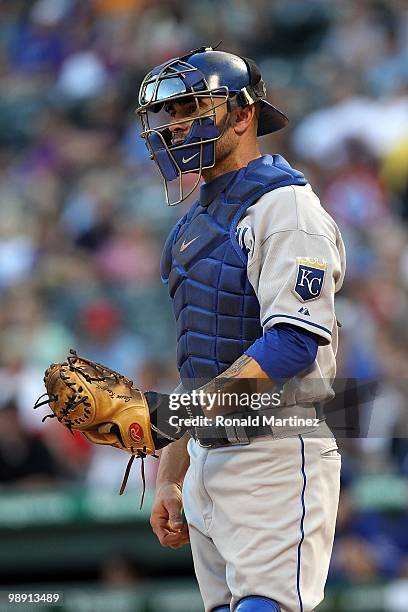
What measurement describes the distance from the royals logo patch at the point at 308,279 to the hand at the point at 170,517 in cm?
80

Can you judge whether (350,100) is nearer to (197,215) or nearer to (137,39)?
(137,39)

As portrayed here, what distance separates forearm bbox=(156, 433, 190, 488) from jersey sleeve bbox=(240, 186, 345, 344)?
25.2 inches

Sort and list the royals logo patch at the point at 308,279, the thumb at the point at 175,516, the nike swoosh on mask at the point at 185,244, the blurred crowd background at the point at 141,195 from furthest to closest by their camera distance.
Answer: the blurred crowd background at the point at 141,195 < the thumb at the point at 175,516 < the nike swoosh on mask at the point at 185,244 < the royals logo patch at the point at 308,279

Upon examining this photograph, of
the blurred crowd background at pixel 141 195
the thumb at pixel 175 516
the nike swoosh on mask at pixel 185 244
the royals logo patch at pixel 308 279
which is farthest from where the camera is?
the blurred crowd background at pixel 141 195

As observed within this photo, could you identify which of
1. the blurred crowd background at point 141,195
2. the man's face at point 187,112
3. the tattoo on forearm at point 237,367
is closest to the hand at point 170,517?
the tattoo on forearm at point 237,367

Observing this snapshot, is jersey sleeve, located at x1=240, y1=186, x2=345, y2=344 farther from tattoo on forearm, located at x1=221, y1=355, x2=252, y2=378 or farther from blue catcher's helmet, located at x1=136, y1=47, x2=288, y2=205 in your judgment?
blue catcher's helmet, located at x1=136, y1=47, x2=288, y2=205

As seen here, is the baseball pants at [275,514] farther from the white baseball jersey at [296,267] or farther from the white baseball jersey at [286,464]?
the white baseball jersey at [296,267]

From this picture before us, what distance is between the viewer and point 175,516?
327 centimetres

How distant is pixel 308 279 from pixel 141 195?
5761mm

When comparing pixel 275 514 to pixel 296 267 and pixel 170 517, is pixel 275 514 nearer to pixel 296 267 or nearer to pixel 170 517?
pixel 170 517

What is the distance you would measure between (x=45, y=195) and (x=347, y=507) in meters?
3.97

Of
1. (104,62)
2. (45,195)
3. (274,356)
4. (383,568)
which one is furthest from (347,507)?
(104,62)

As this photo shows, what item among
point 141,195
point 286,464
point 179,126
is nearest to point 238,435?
point 286,464

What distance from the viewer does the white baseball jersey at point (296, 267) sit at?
2.79 meters
